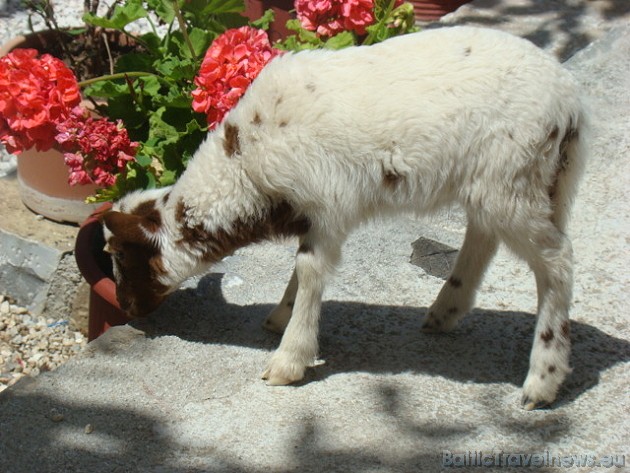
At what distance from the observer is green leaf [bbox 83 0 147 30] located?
4.56 m

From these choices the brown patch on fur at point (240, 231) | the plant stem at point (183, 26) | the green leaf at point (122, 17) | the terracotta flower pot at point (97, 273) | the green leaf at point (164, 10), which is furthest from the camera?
the green leaf at point (164, 10)

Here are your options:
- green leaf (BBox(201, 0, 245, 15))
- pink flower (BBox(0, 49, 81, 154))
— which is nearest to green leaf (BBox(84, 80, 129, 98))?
pink flower (BBox(0, 49, 81, 154))

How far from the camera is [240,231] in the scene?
3646 millimetres

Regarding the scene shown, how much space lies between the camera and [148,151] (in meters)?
4.49

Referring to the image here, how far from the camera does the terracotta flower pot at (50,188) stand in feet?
16.8

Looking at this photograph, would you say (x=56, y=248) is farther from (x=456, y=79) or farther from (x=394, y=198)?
(x=456, y=79)

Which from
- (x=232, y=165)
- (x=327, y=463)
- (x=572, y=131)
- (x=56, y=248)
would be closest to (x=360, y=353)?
(x=327, y=463)

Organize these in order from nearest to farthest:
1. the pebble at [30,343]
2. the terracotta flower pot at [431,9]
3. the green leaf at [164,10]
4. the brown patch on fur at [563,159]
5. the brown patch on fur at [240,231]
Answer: the brown patch on fur at [563,159] → the brown patch on fur at [240,231] → the green leaf at [164,10] → the pebble at [30,343] → the terracotta flower pot at [431,9]

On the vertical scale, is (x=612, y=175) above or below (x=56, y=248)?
above

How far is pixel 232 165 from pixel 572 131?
1305 mm

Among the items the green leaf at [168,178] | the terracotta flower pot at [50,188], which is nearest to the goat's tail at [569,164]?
the green leaf at [168,178]

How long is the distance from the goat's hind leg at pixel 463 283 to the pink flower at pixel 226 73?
1.20 metres

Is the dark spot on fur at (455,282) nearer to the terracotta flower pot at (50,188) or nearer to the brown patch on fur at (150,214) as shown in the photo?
the brown patch on fur at (150,214)

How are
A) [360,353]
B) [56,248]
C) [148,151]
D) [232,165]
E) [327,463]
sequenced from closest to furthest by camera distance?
1. [327,463]
2. [232,165]
3. [360,353]
4. [148,151]
5. [56,248]
